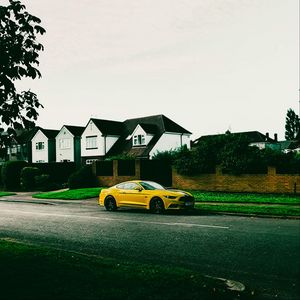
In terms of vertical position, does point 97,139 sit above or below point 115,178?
above

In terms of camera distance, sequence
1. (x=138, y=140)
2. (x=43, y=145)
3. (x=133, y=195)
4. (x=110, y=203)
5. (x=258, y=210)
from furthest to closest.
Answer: (x=43, y=145)
(x=138, y=140)
(x=110, y=203)
(x=133, y=195)
(x=258, y=210)

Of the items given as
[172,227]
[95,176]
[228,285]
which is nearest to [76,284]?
[228,285]

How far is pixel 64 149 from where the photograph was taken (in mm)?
60562

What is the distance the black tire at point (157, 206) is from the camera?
17531 mm

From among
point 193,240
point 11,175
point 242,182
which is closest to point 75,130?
point 11,175

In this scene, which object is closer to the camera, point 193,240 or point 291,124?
point 193,240

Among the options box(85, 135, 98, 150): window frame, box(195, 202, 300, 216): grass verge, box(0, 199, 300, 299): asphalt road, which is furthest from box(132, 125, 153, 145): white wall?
box(0, 199, 300, 299): asphalt road

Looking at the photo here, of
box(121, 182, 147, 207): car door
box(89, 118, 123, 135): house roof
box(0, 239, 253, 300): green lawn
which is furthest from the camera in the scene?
box(89, 118, 123, 135): house roof

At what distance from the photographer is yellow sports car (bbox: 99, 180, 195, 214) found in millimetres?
17266

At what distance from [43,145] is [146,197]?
49.0m

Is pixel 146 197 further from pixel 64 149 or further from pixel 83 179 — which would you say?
pixel 64 149

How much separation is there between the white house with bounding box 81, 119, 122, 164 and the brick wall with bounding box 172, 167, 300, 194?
26211 mm

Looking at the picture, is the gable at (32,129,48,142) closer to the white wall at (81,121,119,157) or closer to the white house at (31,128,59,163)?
the white house at (31,128,59,163)

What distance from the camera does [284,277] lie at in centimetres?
703
